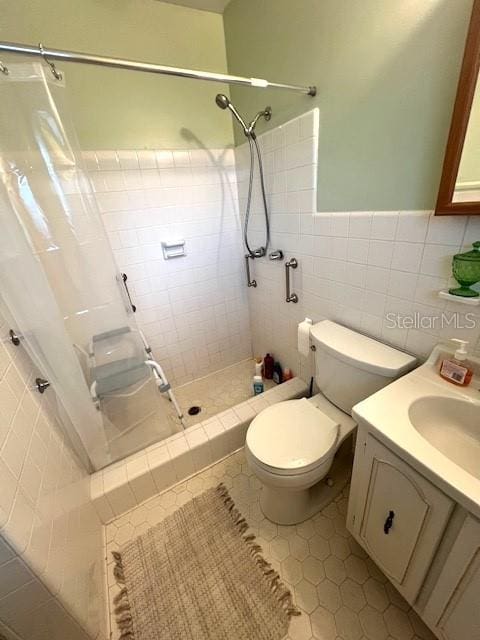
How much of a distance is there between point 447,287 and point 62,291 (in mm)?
1595

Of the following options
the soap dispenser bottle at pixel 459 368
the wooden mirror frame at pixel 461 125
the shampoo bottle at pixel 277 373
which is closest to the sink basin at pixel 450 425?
the soap dispenser bottle at pixel 459 368

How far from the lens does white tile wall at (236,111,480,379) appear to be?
2.95 feet

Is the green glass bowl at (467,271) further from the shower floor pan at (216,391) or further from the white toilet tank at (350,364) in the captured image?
the shower floor pan at (216,391)

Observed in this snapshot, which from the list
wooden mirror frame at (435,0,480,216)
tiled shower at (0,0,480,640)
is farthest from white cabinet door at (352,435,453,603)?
wooden mirror frame at (435,0,480,216)

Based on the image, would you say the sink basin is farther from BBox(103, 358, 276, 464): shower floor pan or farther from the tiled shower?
BBox(103, 358, 276, 464): shower floor pan

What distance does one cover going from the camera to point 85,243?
1.22 meters

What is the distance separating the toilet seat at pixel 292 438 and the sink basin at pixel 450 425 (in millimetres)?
396

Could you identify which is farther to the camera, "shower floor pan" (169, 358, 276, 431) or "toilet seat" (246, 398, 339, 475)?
"shower floor pan" (169, 358, 276, 431)

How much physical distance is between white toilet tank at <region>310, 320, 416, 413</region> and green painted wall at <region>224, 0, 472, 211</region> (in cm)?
56

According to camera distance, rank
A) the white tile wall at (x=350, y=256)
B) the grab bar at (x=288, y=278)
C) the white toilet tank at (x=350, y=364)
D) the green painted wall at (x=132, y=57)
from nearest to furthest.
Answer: the white tile wall at (x=350, y=256) < the white toilet tank at (x=350, y=364) < the green painted wall at (x=132, y=57) < the grab bar at (x=288, y=278)

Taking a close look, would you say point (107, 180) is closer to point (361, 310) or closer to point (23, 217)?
point (23, 217)

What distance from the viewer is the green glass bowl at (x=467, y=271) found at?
75cm

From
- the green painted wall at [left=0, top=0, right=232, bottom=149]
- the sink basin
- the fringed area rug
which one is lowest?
the fringed area rug

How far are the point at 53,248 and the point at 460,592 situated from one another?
1792 millimetres
